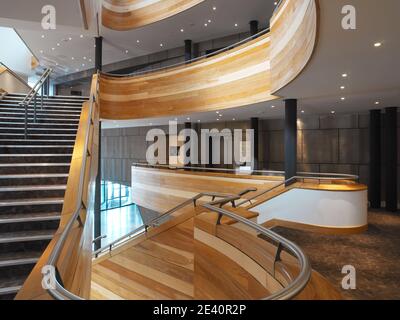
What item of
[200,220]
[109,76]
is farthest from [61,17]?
[200,220]

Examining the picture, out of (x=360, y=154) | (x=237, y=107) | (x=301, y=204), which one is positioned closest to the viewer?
(x=301, y=204)

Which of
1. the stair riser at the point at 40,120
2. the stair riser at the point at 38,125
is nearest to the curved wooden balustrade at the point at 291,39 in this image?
the stair riser at the point at 38,125

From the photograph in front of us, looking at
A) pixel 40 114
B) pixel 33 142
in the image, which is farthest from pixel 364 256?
pixel 40 114

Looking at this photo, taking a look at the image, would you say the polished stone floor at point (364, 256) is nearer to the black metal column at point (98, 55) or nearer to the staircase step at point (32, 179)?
the staircase step at point (32, 179)

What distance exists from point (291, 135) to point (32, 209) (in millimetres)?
6656

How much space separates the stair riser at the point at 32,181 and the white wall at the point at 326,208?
5.02 meters

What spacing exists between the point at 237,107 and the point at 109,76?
671cm

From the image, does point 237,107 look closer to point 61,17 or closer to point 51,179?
point 61,17

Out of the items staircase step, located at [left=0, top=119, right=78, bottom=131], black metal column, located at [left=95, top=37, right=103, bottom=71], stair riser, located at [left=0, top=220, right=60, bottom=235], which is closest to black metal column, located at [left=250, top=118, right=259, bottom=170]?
black metal column, located at [left=95, top=37, right=103, bottom=71]

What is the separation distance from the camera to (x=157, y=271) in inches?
223

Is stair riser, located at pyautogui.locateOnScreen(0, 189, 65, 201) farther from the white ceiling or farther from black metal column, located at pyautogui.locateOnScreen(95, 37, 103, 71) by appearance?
black metal column, located at pyautogui.locateOnScreen(95, 37, 103, 71)

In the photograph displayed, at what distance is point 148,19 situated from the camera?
12625 mm

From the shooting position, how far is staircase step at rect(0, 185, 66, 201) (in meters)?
3.69

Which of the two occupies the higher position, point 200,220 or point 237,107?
point 237,107
